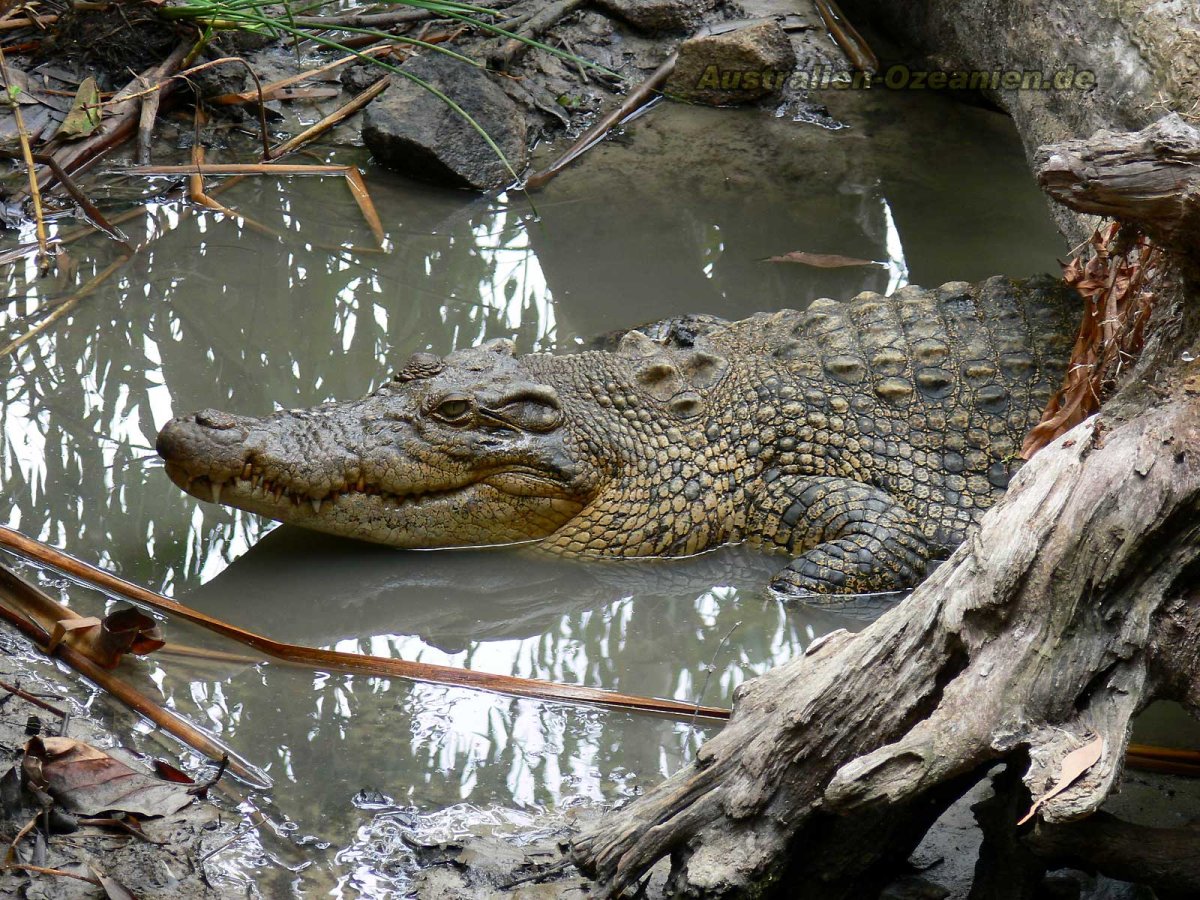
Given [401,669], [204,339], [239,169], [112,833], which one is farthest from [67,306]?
[112,833]

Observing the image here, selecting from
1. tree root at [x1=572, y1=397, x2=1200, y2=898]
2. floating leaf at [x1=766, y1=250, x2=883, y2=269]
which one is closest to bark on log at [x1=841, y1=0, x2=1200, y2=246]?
floating leaf at [x1=766, y1=250, x2=883, y2=269]

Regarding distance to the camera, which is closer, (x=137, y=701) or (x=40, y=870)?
(x=40, y=870)

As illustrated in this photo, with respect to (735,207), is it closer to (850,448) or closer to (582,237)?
(582,237)

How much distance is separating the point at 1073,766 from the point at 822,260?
14.1 feet

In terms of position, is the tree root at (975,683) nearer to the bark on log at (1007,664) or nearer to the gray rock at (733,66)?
the bark on log at (1007,664)

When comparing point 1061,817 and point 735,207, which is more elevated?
point 1061,817

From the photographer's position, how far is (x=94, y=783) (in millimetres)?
2832

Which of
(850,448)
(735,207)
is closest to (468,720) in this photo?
(850,448)

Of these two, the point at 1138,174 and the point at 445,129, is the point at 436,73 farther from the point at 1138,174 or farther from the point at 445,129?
the point at 1138,174

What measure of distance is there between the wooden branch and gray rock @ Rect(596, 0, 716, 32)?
5951 millimetres

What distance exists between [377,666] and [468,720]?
367mm

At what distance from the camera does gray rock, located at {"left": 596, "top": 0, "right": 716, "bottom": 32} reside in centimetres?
787

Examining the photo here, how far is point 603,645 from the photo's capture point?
3.97 metres

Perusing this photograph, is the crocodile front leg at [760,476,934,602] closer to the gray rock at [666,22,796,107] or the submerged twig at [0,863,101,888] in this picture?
the submerged twig at [0,863,101,888]
